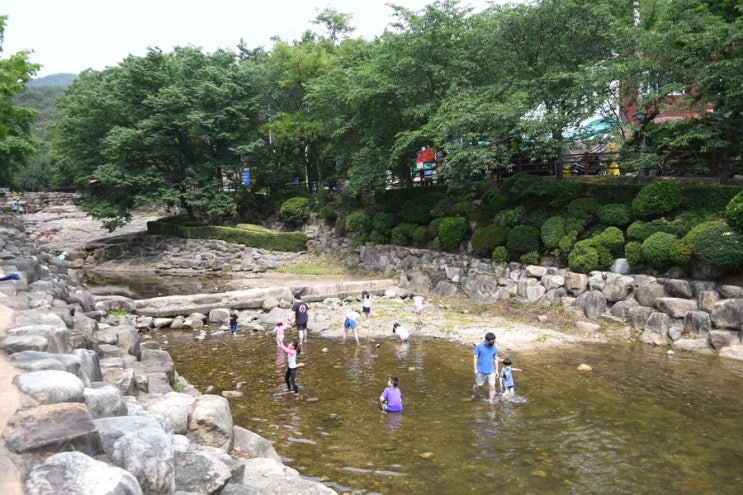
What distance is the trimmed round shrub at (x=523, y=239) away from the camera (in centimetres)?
2094

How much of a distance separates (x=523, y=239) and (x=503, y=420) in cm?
1172

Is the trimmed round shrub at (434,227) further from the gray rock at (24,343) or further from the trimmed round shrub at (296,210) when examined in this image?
the gray rock at (24,343)

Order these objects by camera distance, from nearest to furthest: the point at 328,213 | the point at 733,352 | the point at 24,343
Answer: the point at 24,343
the point at 733,352
the point at 328,213

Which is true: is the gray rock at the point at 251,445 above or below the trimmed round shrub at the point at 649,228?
below

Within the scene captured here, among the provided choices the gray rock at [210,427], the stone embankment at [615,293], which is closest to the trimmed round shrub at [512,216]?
the stone embankment at [615,293]

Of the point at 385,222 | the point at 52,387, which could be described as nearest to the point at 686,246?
the point at 385,222

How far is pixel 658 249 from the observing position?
55.3 feet

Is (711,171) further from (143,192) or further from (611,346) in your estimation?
(143,192)

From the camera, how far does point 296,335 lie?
18.6 metres

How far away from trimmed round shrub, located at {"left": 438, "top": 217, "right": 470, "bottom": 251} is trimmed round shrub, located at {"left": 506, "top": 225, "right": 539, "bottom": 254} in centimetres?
298

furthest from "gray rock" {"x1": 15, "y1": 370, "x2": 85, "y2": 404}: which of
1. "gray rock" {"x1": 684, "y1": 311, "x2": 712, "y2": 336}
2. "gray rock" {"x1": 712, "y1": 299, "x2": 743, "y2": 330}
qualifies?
"gray rock" {"x1": 712, "y1": 299, "x2": 743, "y2": 330}

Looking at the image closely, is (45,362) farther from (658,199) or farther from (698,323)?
(658,199)

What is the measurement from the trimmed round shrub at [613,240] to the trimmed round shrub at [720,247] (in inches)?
105

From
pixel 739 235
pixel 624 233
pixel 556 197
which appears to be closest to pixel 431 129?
pixel 556 197
